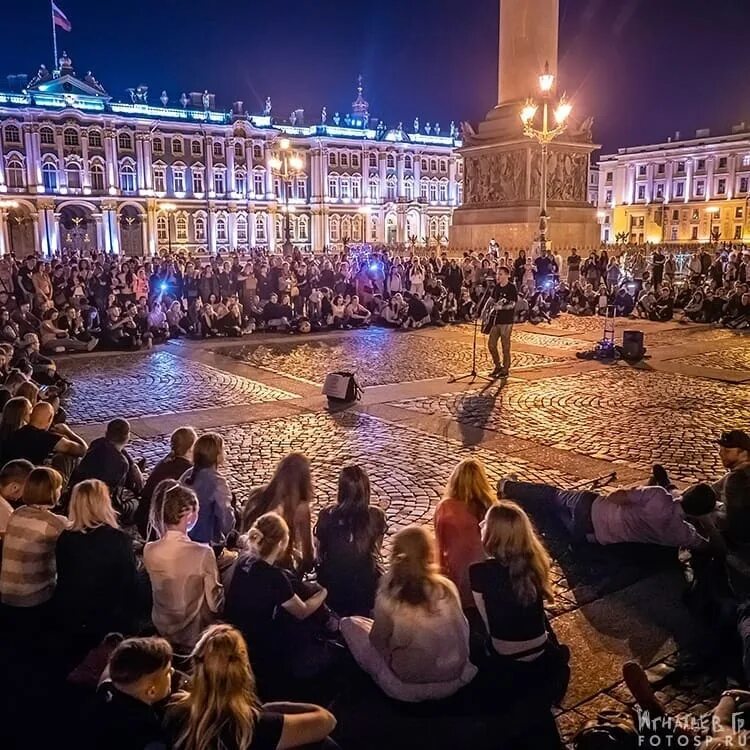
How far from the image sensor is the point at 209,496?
560 cm

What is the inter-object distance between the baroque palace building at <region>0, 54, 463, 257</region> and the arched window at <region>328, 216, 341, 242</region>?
0.84 ft

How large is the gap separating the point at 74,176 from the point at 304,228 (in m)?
27.6

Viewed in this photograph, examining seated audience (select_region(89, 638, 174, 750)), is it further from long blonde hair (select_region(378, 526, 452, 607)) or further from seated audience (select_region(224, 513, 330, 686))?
long blonde hair (select_region(378, 526, 452, 607))

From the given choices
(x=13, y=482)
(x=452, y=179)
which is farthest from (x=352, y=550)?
(x=452, y=179)

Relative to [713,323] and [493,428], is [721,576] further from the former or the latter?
[713,323]

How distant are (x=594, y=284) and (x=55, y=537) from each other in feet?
70.4

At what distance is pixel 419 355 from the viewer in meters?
15.3

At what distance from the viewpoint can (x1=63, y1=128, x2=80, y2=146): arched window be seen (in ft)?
265

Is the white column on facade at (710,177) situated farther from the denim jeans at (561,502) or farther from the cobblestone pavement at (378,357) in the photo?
the denim jeans at (561,502)

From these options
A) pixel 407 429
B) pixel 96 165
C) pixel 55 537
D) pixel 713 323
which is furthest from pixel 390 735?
pixel 96 165

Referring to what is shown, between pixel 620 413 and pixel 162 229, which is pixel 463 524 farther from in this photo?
pixel 162 229

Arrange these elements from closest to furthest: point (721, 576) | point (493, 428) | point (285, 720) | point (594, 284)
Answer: point (285, 720) < point (721, 576) < point (493, 428) < point (594, 284)

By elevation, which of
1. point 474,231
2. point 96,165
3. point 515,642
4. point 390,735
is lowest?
point 390,735

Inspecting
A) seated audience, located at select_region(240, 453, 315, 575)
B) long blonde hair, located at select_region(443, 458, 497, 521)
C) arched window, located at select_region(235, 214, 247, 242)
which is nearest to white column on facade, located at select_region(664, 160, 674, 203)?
arched window, located at select_region(235, 214, 247, 242)
